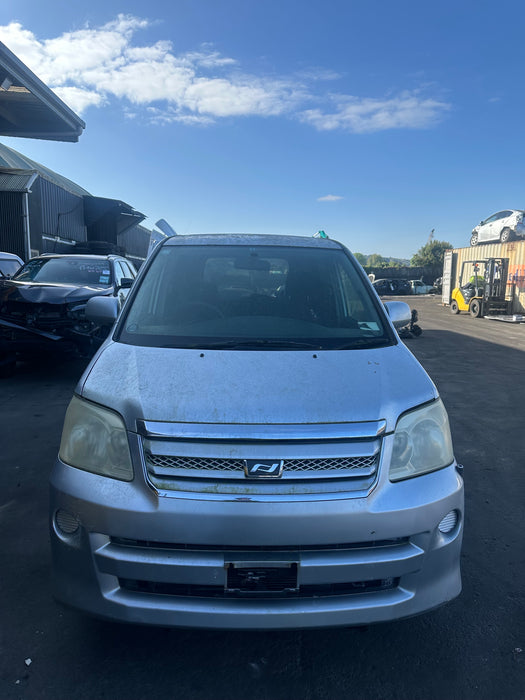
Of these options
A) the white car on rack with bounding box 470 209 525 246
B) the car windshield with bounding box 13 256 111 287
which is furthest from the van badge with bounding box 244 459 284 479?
the white car on rack with bounding box 470 209 525 246

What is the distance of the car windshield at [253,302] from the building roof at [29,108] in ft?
30.9

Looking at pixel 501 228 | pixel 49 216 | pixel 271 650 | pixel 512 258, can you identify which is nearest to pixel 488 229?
pixel 501 228

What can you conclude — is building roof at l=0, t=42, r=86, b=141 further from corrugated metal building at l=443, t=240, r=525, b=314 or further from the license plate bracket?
corrugated metal building at l=443, t=240, r=525, b=314

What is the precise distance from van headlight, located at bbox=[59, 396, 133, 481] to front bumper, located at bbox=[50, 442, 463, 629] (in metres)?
0.09

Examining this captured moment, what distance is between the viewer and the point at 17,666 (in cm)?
207

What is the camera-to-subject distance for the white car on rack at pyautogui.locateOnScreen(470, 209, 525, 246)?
22.7m

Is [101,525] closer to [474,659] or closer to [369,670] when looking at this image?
[369,670]

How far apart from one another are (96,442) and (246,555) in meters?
0.76

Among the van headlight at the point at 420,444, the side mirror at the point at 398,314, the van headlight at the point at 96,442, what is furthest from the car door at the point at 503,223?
the van headlight at the point at 96,442

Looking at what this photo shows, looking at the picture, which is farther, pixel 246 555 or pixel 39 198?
pixel 39 198

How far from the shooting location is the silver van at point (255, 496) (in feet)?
6.02

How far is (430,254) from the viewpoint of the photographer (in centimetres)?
9369

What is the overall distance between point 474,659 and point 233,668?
1.01 meters

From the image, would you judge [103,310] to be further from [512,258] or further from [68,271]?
[512,258]
